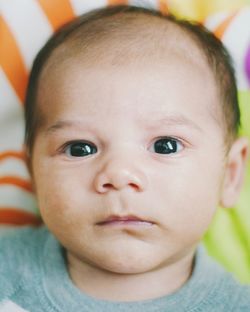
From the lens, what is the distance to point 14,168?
161cm

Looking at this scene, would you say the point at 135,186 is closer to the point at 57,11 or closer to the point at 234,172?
the point at 234,172

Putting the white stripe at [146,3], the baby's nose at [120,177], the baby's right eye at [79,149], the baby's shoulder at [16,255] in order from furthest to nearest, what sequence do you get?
the white stripe at [146,3] < the baby's shoulder at [16,255] < the baby's right eye at [79,149] < the baby's nose at [120,177]

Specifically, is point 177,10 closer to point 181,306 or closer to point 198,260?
point 198,260

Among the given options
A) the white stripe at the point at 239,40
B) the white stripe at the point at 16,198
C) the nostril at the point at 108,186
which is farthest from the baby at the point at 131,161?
the white stripe at the point at 16,198

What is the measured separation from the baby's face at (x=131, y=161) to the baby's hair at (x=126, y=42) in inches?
1.5

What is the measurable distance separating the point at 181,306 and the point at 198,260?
0.14 metres

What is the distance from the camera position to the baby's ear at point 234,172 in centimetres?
140

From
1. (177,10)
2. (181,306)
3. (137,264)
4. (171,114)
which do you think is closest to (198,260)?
(181,306)

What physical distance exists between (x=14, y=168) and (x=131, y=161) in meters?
0.51

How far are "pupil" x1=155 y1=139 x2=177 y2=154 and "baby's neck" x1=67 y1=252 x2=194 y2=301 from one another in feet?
0.81

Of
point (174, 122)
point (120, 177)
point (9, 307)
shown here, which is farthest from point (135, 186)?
point (9, 307)

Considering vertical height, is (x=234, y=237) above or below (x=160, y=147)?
below

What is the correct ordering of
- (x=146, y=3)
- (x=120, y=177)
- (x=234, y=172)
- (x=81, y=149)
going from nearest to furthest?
(x=120, y=177), (x=81, y=149), (x=234, y=172), (x=146, y=3)

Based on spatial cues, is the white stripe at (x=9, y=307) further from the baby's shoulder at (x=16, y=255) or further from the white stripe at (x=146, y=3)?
the white stripe at (x=146, y=3)
